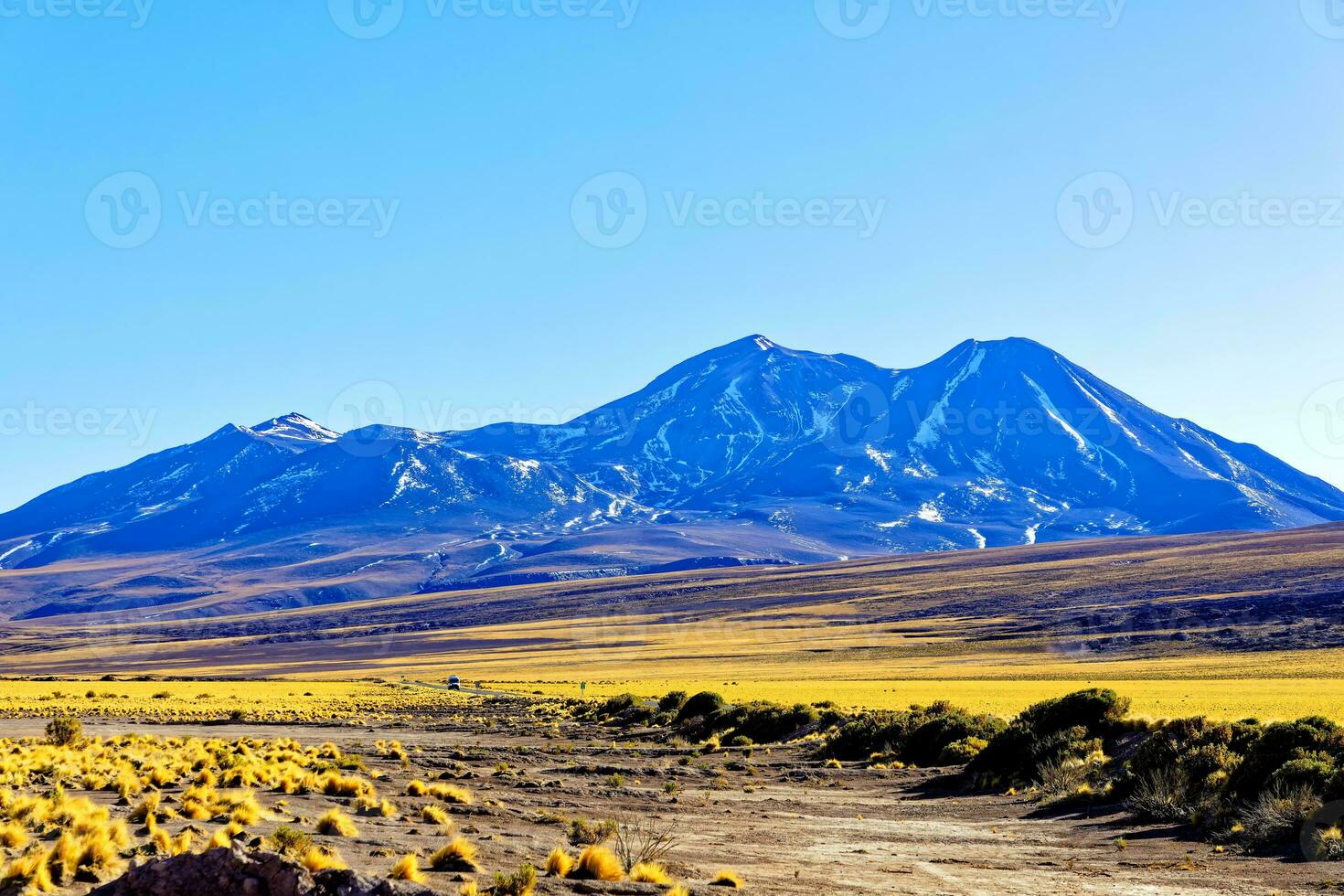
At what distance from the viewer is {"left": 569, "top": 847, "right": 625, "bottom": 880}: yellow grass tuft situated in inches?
556

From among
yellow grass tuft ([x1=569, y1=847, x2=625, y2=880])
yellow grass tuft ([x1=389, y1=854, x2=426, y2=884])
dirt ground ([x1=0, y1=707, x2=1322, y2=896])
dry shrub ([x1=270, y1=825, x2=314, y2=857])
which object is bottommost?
dirt ground ([x1=0, y1=707, x2=1322, y2=896])

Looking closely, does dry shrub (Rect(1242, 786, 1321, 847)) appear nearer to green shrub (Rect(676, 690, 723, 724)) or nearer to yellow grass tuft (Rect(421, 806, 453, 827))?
yellow grass tuft (Rect(421, 806, 453, 827))

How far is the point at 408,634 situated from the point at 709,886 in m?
172

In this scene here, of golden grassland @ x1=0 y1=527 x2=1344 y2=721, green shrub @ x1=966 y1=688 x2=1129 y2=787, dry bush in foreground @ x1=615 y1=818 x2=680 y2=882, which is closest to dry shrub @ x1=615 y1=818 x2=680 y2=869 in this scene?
dry bush in foreground @ x1=615 y1=818 x2=680 y2=882

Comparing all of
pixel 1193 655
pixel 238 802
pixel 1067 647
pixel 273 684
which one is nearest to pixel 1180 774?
pixel 238 802

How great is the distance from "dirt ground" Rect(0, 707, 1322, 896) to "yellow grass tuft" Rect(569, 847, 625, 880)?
60 cm

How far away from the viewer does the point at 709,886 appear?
556 inches

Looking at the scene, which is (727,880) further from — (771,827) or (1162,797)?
(1162,797)

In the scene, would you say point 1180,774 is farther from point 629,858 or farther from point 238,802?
point 238,802

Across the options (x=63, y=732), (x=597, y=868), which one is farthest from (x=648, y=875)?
(x=63, y=732)

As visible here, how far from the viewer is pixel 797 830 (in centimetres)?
2055

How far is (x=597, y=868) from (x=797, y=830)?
24.1ft

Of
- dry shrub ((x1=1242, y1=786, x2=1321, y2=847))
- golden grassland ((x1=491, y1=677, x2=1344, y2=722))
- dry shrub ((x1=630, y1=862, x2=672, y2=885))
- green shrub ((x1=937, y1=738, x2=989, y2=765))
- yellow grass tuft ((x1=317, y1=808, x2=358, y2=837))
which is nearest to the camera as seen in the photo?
dry shrub ((x1=630, y1=862, x2=672, y2=885))

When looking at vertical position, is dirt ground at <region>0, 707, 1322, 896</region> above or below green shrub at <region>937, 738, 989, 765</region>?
above
